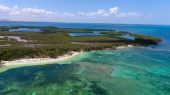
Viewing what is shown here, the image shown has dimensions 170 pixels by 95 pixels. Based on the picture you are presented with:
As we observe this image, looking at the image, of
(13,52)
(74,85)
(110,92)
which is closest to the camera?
(110,92)

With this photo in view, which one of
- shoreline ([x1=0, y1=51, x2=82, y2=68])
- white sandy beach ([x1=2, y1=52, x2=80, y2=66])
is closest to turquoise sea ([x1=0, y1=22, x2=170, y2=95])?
shoreline ([x1=0, y1=51, x2=82, y2=68])

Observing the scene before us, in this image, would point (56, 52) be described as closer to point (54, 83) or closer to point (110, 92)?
point (54, 83)

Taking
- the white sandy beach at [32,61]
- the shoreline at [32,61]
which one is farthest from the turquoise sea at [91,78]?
the white sandy beach at [32,61]

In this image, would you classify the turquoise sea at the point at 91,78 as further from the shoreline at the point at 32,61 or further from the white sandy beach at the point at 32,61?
the white sandy beach at the point at 32,61

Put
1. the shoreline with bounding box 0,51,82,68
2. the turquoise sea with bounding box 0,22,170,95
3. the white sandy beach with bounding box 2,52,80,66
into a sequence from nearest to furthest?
the turquoise sea with bounding box 0,22,170,95 → the shoreline with bounding box 0,51,82,68 → the white sandy beach with bounding box 2,52,80,66

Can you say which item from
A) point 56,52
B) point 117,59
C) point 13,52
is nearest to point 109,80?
point 117,59

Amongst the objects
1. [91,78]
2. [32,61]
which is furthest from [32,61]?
[91,78]

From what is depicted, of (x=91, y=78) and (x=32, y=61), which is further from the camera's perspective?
(x=32, y=61)

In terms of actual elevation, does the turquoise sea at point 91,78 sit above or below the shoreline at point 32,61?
below

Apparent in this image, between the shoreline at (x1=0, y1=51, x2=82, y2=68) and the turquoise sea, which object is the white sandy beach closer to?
the shoreline at (x1=0, y1=51, x2=82, y2=68)

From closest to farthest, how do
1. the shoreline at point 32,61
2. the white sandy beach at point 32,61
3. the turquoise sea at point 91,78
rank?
1. the turquoise sea at point 91,78
2. the shoreline at point 32,61
3. the white sandy beach at point 32,61

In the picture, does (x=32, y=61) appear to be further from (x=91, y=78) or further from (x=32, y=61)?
(x=91, y=78)
